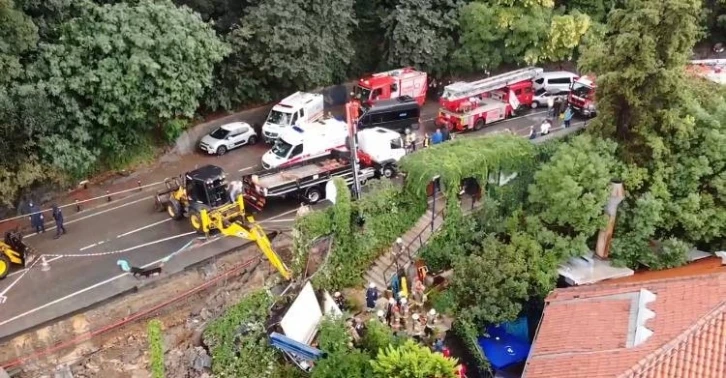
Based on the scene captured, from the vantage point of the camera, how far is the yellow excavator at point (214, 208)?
22.9 meters

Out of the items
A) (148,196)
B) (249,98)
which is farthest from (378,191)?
(249,98)

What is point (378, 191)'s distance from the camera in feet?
78.3

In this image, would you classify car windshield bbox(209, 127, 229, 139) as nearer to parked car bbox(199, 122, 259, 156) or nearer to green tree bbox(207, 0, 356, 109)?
parked car bbox(199, 122, 259, 156)

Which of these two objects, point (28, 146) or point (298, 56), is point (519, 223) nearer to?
point (298, 56)

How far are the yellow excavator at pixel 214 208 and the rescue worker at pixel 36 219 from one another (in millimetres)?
4117

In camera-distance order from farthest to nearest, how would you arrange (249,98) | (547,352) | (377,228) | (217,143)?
(249,98) < (217,143) < (377,228) < (547,352)

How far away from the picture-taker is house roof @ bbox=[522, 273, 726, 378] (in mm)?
15281

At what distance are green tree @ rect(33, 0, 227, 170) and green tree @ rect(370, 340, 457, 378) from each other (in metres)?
14.1

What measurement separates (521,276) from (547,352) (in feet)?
14.0

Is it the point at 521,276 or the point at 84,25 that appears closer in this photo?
the point at 521,276

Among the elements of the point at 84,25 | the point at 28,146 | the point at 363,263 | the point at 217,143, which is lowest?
the point at 363,263

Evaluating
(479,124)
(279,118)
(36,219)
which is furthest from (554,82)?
(36,219)

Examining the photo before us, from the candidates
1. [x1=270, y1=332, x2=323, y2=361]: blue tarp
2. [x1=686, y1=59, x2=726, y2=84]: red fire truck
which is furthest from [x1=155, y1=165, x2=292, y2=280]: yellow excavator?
[x1=686, y1=59, x2=726, y2=84]: red fire truck

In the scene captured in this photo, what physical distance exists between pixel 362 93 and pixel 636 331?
20345 millimetres
